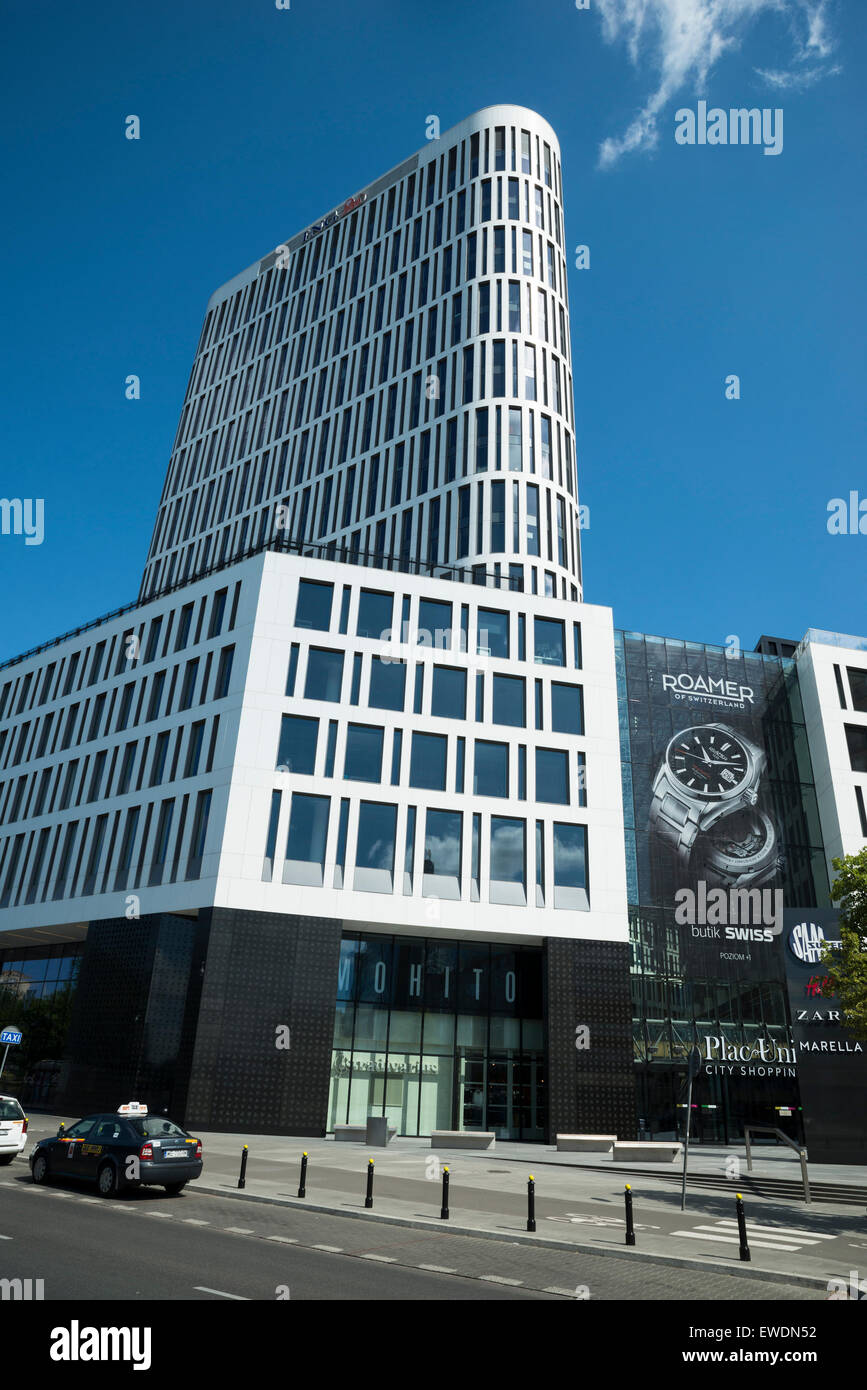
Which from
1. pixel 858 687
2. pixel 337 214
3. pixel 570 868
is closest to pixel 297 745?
pixel 570 868

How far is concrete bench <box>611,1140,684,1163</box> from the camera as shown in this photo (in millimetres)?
27688

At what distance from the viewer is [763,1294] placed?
11.0 meters

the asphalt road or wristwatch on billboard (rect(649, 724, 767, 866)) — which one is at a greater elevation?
wristwatch on billboard (rect(649, 724, 767, 866))

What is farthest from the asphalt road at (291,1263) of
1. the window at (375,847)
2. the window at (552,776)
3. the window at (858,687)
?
the window at (858,687)

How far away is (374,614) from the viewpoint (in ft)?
137

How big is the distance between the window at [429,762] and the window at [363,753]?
158 cm

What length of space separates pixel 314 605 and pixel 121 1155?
27.5m

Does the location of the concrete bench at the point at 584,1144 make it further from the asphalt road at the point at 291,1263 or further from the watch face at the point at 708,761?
the watch face at the point at 708,761

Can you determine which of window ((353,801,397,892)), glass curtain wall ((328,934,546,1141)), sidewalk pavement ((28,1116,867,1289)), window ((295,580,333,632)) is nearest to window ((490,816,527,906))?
glass curtain wall ((328,934,546,1141))

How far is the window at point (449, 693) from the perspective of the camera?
40938 mm

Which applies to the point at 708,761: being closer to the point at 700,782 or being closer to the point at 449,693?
the point at 700,782

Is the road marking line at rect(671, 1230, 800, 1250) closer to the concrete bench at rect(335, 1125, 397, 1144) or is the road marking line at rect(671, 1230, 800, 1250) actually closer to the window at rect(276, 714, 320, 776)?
the concrete bench at rect(335, 1125, 397, 1144)

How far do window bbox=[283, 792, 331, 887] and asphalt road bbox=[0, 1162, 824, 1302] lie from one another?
21.0 meters
